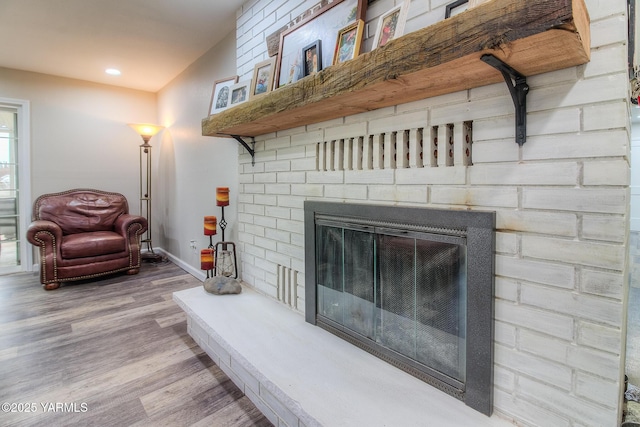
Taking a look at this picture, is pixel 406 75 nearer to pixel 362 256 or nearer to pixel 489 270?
pixel 489 270

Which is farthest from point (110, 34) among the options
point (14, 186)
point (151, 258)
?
point (151, 258)

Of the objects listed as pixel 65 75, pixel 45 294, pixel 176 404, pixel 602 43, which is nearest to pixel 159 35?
pixel 65 75

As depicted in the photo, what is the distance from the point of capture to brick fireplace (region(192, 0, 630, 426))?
2.97 ft

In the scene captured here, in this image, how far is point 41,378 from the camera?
6.01ft

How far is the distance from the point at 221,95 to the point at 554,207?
2371 mm

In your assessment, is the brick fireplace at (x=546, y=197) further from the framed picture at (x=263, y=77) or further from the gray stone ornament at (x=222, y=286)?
the gray stone ornament at (x=222, y=286)

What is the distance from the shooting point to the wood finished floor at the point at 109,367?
156 centimetres

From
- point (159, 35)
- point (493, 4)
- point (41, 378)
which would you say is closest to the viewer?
point (493, 4)

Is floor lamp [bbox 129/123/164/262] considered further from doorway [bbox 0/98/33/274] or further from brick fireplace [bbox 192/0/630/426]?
brick fireplace [bbox 192/0/630/426]

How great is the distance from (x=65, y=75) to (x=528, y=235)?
5.29 metres

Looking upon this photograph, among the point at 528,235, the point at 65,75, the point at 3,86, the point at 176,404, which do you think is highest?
the point at 65,75

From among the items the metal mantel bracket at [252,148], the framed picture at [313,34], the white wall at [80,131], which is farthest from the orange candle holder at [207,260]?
the white wall at [80,131]

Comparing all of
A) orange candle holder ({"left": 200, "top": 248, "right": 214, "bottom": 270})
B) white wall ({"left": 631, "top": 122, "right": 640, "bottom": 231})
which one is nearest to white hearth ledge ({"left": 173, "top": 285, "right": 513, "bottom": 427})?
orange candle holder ({"left": 200, "top": 248, "right": 214, "bottom": 270})

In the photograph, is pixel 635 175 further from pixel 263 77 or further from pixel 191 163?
pixel 191 163
